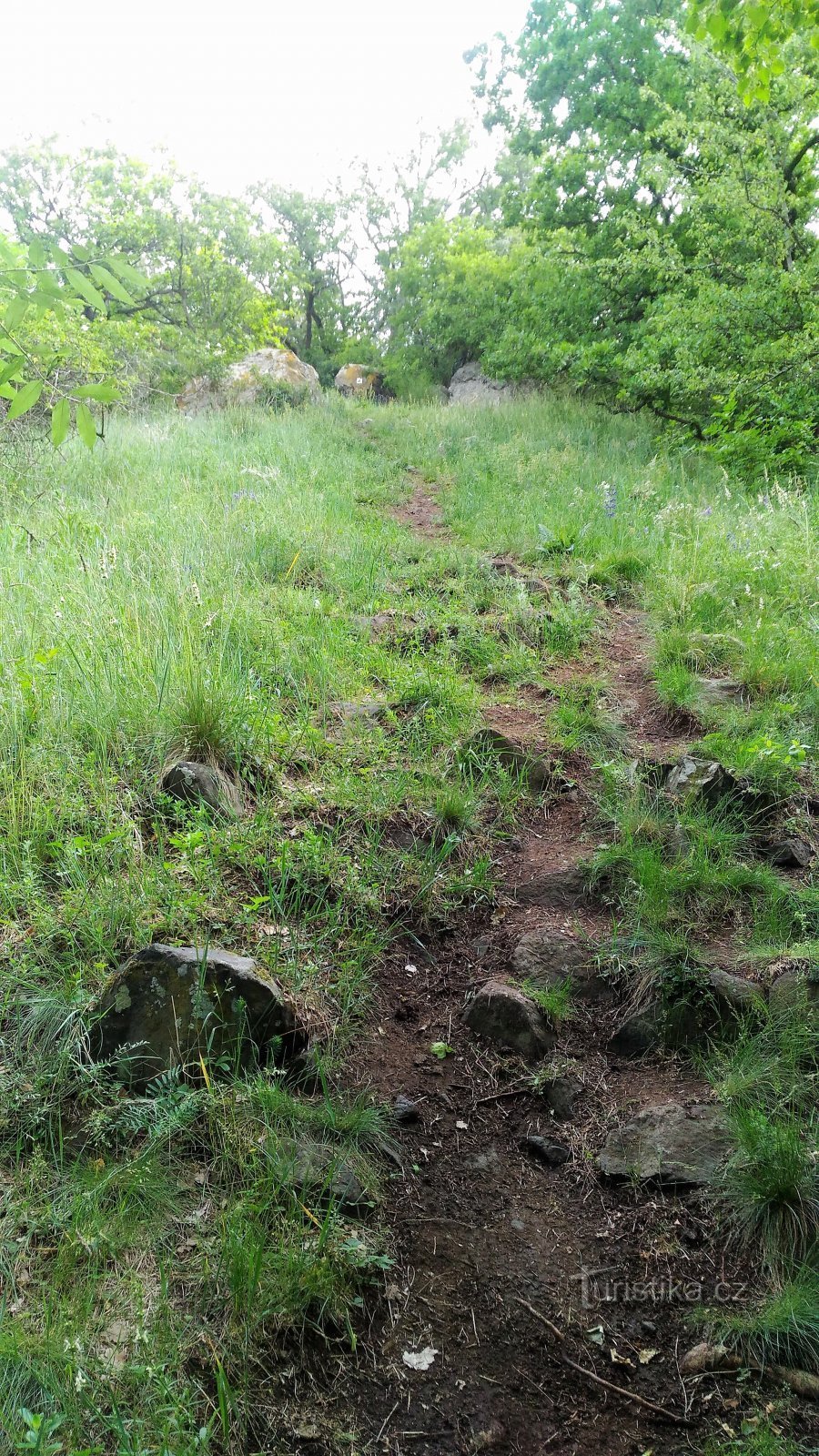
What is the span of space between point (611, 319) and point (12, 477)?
10088 millimetres

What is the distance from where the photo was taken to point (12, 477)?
22.0ft

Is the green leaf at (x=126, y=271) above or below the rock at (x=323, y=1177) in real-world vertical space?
above

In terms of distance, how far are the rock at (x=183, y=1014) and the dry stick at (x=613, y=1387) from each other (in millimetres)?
968

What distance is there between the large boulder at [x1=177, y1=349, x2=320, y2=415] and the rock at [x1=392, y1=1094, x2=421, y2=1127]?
45.9 feet

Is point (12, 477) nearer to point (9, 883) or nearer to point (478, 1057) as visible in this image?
point (9, 883)

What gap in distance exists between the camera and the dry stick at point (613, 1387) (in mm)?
1666

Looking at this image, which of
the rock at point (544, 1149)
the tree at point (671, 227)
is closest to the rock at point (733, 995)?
the rock at point (544, 1149)

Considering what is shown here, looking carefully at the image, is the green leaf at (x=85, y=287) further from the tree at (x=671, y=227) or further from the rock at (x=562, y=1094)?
the tree at (x=671, y=227)

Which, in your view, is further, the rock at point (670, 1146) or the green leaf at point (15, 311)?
the rock at point (670, 1146)

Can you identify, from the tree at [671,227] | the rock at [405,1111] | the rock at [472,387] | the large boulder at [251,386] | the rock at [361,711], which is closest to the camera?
the rock at [405,1111]

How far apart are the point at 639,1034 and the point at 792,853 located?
980 millimetres

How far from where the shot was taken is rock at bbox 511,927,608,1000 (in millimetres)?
2742

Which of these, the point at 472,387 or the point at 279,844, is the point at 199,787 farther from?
the point at 472,387

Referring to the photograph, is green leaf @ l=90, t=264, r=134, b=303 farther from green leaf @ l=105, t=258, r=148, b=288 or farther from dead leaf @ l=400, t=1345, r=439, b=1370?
dead leaf @ l=400, t=1345, r=439, b=1370
